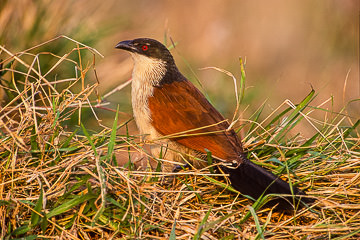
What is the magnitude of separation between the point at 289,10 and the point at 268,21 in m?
0.33

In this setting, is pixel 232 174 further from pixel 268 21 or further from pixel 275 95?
pixel 268 21

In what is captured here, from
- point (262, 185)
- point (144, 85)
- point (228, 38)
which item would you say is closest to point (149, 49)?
point (144, 85)

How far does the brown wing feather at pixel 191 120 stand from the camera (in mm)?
2131

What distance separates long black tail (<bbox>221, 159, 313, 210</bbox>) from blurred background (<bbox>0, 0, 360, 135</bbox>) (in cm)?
118

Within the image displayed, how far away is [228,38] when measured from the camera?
5402mm

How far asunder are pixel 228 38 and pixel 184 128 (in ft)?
11.0

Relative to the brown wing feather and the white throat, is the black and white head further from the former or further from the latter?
the brown wing feather

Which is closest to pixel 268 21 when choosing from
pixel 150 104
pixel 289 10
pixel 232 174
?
pixel 289 10

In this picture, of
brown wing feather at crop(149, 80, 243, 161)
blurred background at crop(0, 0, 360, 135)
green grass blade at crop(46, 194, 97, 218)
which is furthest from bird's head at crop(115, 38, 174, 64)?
green grass blade at crop(46, 194, 97, 218)

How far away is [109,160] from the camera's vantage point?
194 centimetres

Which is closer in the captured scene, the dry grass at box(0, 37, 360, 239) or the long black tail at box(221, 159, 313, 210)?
the dry grass at box(0, 37, 360, 239)

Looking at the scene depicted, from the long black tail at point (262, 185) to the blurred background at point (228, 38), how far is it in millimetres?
1179

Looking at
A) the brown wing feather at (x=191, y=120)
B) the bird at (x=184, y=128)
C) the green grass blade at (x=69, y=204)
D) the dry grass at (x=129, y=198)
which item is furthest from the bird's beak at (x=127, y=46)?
the green grass blade at (x=69, y=204)

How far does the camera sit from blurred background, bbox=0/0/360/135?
3377 millimetres
